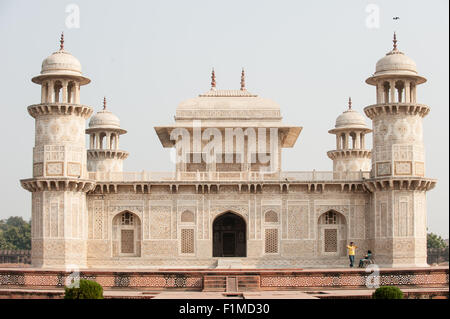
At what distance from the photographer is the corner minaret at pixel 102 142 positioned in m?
40.9

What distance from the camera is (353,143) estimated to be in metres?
42.3

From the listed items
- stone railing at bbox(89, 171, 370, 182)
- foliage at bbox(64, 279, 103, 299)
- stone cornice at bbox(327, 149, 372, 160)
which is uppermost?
stone cornice at bbox(327, 149, 372, 160)

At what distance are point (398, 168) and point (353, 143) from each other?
12.6 meters

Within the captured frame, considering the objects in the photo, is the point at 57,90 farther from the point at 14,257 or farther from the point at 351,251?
the point at 14,257

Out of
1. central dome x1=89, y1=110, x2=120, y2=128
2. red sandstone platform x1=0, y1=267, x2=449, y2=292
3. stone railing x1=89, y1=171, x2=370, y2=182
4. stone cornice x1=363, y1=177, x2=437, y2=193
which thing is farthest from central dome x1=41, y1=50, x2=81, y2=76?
stone cornice x1=363, y1=177, x2=437, y2=193

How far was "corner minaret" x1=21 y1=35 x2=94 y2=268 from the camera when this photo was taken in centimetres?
2919

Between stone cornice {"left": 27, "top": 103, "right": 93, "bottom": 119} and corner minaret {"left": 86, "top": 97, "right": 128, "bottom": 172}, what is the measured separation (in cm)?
1050

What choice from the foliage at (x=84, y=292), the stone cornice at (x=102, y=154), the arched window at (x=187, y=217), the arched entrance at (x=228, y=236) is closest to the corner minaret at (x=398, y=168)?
the arched entrance at (x=228, y=236)

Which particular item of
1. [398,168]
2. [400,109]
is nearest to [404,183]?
[398,168]

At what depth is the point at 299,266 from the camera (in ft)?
102

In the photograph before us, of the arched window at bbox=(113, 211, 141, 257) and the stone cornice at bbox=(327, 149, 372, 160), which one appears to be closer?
the arched window at bbox=(113, 211, 141, 257)

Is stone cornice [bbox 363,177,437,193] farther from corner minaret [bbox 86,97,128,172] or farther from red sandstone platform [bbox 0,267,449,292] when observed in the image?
corner minaret [bbox 86,97,128,172]

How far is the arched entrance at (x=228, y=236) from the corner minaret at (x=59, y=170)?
6.05 meters
